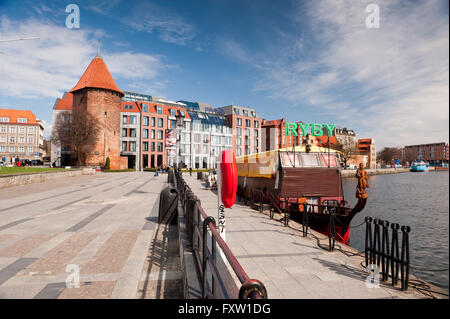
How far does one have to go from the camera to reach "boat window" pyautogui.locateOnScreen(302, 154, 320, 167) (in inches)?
504

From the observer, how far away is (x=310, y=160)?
12.9 metres

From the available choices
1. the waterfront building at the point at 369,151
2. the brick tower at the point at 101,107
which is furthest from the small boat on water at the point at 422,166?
the waterfront building at the point at 369,151

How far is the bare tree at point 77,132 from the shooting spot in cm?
4559

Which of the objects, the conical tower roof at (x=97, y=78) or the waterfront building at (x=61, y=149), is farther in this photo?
the waterfront building at (x=61, y=149)

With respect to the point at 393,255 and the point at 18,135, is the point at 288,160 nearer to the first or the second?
the point at 393,255

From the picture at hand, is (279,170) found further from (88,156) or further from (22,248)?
(88,156)

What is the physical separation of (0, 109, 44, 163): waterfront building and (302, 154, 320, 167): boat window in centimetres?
8798

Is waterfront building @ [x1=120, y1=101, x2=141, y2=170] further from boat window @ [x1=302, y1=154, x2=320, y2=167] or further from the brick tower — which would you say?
boat window @ [x1=302, y1=154, x2=320, y2=167]

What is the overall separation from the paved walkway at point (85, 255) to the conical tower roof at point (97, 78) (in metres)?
49.1

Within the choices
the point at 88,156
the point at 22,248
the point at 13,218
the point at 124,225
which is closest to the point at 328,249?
the point at 124,225

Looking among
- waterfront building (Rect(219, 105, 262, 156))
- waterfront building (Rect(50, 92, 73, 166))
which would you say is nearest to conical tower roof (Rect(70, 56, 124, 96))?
waterfront building (Rect(50, 92, 73, 166))

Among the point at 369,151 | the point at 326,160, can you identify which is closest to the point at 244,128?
the point at 326,160

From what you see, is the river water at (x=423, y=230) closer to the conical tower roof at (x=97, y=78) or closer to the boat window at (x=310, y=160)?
the boat window at (x=310, y=160)

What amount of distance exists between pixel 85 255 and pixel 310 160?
10.6m
